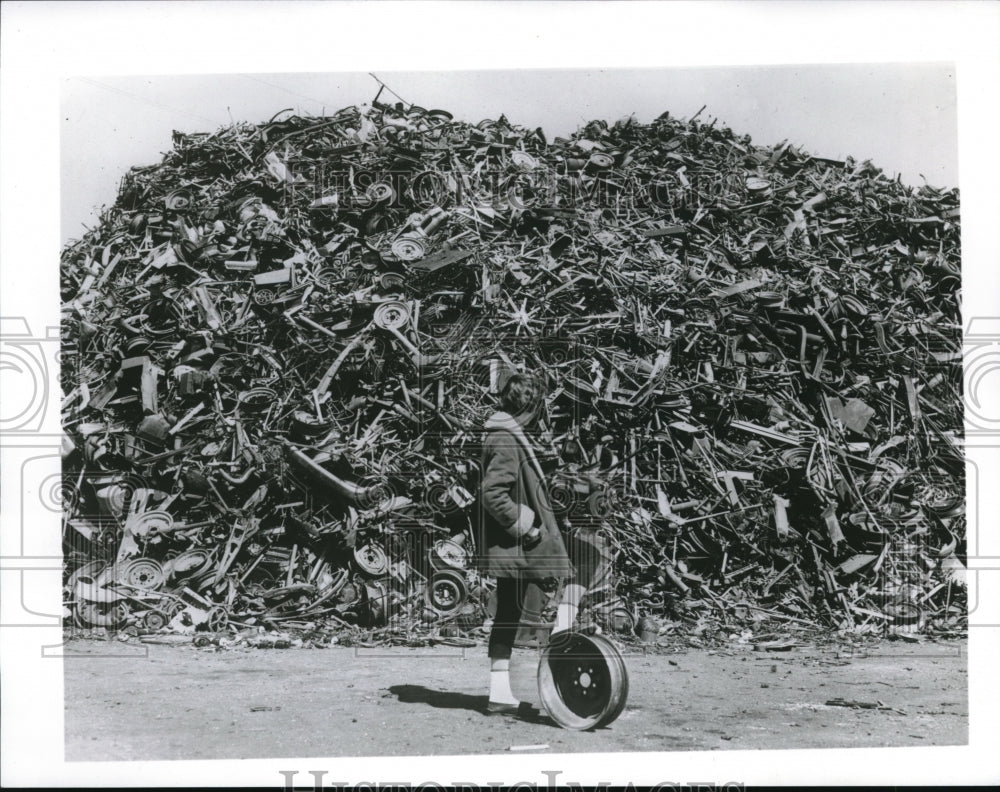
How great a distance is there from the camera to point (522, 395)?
516cm

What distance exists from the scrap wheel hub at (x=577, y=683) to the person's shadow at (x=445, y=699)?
0.13 m

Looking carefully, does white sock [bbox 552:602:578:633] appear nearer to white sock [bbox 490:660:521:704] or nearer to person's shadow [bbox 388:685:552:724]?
white sock [bbox 490:660:521:704]

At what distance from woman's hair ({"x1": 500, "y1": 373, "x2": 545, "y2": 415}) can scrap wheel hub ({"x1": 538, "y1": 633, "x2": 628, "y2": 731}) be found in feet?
4.16

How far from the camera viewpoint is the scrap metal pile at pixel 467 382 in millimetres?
5180

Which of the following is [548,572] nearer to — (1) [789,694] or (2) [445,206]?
(1) [789,694]

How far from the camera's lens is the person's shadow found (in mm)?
4941

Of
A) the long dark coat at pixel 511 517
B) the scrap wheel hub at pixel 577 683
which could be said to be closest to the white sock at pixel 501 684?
the scrap wheel hub at pixel 577 683

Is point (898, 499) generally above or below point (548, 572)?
above

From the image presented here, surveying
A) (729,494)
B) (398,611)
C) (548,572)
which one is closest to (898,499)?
(729,494)

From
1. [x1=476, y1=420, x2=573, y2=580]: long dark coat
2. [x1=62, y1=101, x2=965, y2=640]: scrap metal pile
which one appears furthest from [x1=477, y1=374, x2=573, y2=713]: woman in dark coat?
[x1=62, y1=101, x2=965, y2=640]: scrap metal pile

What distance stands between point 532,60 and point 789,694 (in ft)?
12.7

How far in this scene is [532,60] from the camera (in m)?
5.25

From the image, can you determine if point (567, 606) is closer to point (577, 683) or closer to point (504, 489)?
point (577, 683)

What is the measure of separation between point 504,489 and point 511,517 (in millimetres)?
158
